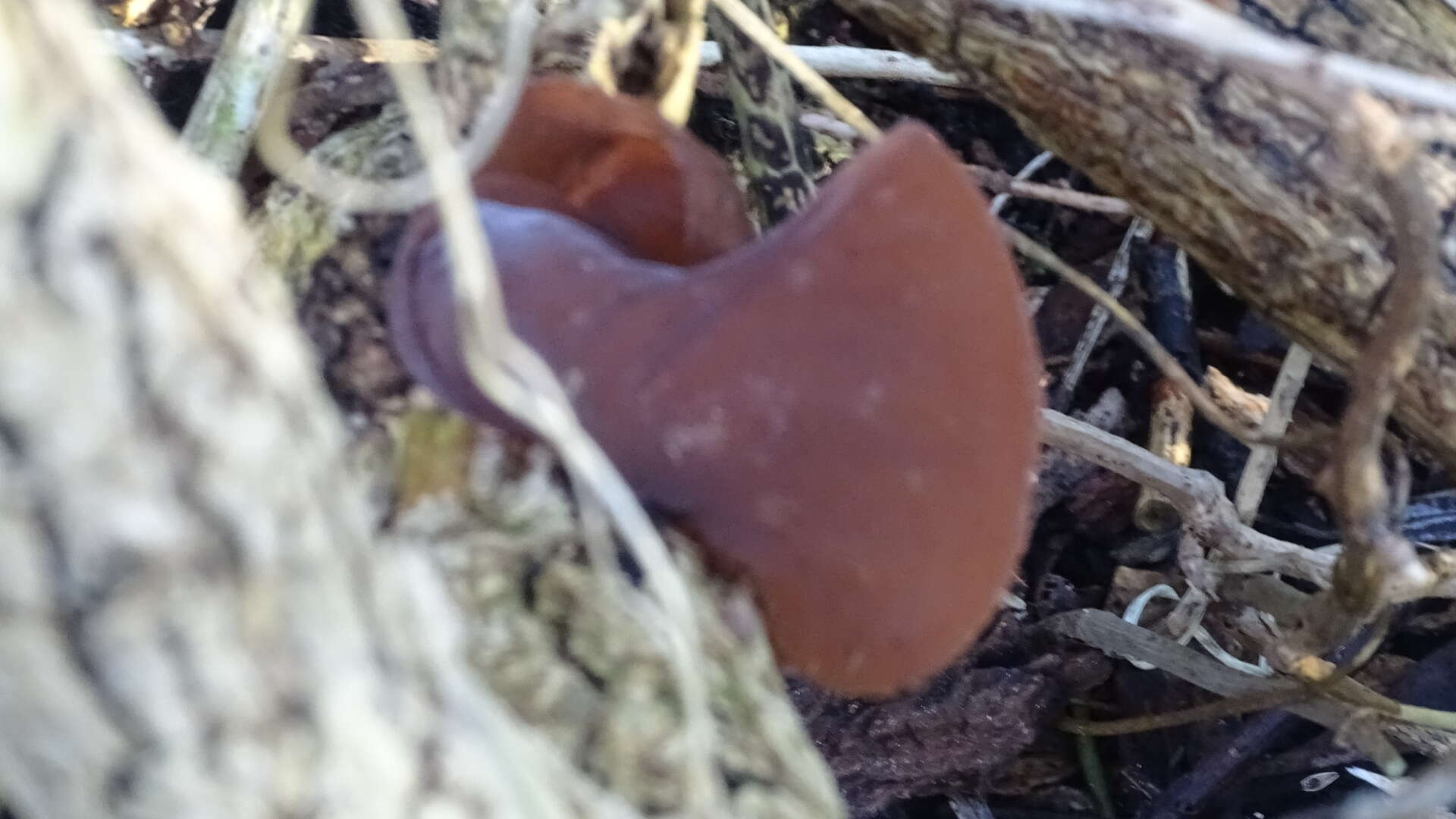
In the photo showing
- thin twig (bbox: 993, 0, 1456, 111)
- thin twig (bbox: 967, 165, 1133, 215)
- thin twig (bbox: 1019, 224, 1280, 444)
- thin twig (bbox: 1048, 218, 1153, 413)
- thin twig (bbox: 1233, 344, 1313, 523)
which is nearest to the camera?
thin twig (bbox: 993, 0, 1456, 111)

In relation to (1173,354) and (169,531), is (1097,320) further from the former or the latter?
(169,531)

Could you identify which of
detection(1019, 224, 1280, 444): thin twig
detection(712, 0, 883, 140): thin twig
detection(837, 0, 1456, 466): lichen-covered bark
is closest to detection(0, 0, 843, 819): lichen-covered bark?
detection(712, 0, 883, 140): thin twig

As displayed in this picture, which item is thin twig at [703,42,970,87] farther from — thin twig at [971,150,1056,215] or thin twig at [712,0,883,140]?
thin twig at [712,0,883,140]

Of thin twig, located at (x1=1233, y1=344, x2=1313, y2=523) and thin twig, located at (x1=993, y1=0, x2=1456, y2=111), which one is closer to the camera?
thin twig, located at (x1=993, y1=0, x2=1456, y2=111)

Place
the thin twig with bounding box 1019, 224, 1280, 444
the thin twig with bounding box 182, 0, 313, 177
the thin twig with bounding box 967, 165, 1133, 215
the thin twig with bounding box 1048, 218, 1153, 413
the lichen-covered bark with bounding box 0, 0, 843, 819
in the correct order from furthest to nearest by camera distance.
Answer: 1. the thin twig with bounding box 1048, 218, 1153, 413
2. the thin twig with bounding box 967, 165, 1133, 215
3. the thin twig with bounding box 182, 0, 313, 177
4. the thin twig with bounding box 1019, 224, 1280, 444
5. the lichen-covered bark with bounding box 0, 0, 843, 819

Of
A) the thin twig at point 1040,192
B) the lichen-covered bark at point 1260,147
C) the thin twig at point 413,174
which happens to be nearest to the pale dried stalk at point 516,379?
the thin twig at point 413,174

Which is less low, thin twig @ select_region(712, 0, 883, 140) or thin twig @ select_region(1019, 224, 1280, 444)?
thin twig @ select_region(712, 0, 883, 140)

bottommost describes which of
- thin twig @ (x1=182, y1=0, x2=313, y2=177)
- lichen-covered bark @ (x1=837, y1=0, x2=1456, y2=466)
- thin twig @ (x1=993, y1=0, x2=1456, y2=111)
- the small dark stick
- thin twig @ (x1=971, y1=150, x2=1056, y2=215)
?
the small dark stick

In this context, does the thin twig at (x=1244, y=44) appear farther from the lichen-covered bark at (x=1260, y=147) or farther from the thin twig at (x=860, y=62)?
the thin twig at (x=860, y=62)
